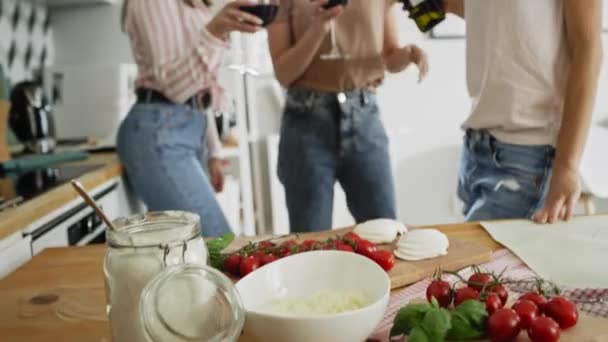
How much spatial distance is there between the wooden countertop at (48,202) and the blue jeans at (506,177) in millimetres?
857

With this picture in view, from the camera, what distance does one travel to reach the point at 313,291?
0.61 m

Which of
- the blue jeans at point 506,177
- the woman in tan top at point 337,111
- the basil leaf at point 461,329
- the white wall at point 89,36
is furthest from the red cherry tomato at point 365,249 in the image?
the white wall at point 89,36

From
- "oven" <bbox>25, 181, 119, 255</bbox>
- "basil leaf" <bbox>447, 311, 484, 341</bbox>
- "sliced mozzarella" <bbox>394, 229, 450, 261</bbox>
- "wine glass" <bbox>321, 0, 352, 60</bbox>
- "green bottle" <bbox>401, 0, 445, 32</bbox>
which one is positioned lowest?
"oven" <bbox>25, 181, 119, 255</bbox>

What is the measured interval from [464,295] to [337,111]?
749 millimetres

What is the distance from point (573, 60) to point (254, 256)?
0.64 metres

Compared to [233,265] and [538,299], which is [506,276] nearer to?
[538,299]

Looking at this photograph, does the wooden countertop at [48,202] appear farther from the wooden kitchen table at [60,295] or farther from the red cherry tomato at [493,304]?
the red cherry tomato at [493,304]

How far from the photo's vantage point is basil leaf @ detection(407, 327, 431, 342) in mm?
464

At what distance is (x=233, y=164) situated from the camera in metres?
2.15

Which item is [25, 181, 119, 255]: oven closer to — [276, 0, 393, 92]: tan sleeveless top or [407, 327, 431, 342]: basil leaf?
[276, 0, 393, 92]: tan sleeveless top

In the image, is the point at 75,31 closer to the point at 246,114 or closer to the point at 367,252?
the point at 246,114

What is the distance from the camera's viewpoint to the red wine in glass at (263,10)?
95 centimetres

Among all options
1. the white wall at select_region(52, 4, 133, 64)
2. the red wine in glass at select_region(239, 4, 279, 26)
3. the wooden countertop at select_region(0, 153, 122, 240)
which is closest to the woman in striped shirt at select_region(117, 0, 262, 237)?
the wooden countertop at select_region(0, 153, 122, 240)

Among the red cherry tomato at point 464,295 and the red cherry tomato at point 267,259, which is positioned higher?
the red cherry tomato at point 464,295
